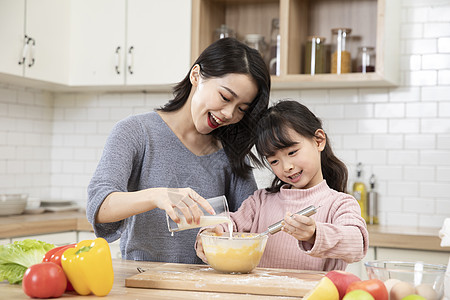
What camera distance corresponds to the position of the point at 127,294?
1403 mm

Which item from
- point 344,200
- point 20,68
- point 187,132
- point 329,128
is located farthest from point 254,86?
point 20,68

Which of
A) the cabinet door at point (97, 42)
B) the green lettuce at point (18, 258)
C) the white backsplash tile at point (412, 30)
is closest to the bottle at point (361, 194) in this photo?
the white backsplash tile at point (412, 30)

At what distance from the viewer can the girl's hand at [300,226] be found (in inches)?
61.8

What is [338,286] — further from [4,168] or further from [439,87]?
[4,168]

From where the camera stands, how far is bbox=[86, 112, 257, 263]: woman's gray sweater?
1.91 meters

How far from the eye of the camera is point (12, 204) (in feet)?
11.3

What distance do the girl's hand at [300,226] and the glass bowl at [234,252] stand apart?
0.09 metres

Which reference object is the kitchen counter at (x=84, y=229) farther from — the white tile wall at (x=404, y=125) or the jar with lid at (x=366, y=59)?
the jar with lid at (x=366, y=59)

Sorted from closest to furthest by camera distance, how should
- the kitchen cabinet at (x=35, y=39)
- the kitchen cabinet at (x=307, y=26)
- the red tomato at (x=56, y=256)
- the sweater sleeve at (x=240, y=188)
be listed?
the red tomato at (x=56, y=256) → the sweater sleeve at (x=240, y=188) → the kitchen cabinet at (x=307, y=26) → the kitchen cabinet at (x=35, y=39)

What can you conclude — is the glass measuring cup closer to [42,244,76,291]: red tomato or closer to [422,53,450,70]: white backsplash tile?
[42,244,76,291]: red tomato

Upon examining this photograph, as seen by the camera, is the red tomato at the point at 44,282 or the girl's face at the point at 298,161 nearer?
the red tomato at the point at 44,282

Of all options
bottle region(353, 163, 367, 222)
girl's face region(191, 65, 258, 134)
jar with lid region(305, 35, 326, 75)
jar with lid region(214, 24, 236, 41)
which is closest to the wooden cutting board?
girl's face region(191, 65, 258, 134)

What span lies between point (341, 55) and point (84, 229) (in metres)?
1.83

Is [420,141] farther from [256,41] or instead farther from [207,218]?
[207,218]
